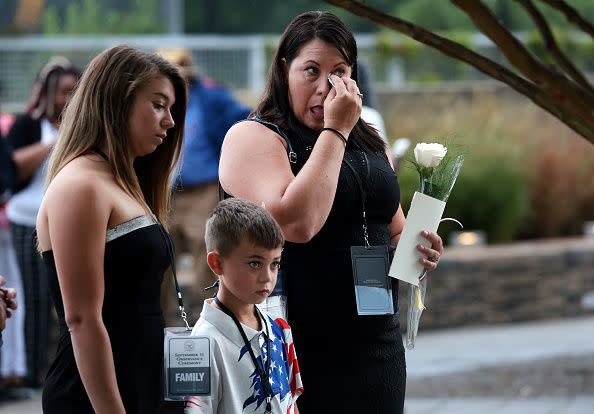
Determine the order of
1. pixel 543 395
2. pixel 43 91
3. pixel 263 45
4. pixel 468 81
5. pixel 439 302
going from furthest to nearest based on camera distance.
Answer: pixel 468 81, pixel 263 45, pixel 439 302, pixel 543 395, pixel 43 91

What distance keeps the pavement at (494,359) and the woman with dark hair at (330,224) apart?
362cm

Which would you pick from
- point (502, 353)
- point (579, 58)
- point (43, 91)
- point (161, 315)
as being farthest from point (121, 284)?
point (579, 58)

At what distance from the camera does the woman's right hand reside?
133 inches

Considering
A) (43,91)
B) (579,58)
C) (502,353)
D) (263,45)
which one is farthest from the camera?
(579,58)

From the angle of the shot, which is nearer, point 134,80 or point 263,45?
point 134,80

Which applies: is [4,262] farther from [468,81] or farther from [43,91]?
[468,81]

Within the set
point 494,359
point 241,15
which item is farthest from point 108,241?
point 241,15

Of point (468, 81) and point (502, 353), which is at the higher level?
point (468, 81)

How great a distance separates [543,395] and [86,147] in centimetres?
501

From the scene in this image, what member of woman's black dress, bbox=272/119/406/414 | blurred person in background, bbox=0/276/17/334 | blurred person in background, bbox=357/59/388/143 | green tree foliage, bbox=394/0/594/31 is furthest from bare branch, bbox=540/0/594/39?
green tree foliage, bbox=394/0/594/31

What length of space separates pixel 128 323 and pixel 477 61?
1095 millimetres

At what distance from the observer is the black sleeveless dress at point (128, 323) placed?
3.00 meters

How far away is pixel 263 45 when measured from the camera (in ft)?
45.5

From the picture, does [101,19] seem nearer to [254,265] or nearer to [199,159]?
[199,159]
